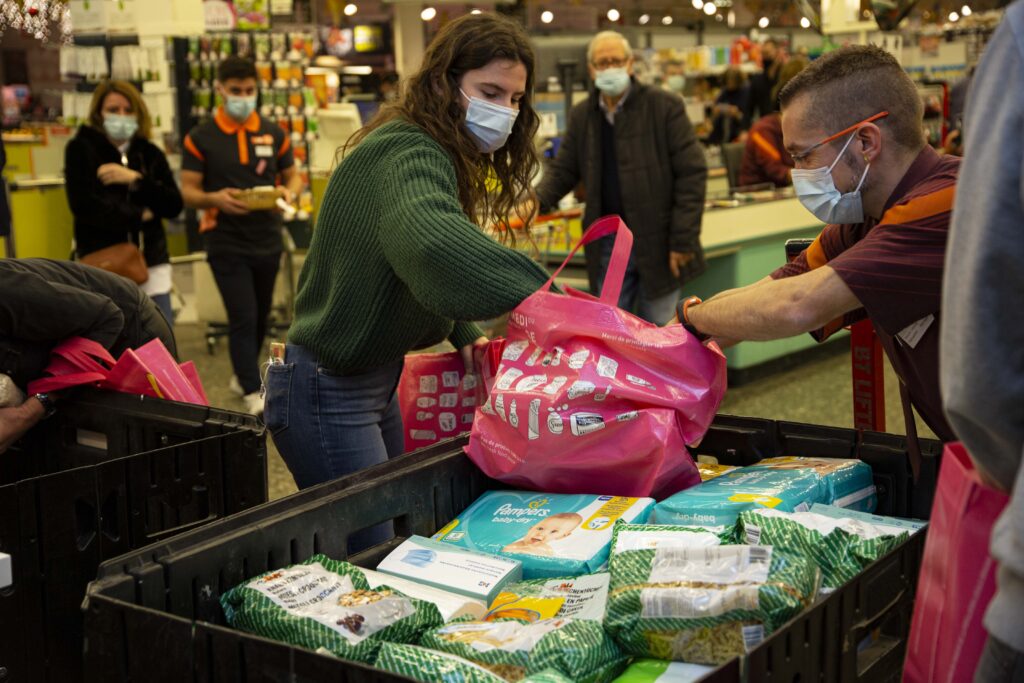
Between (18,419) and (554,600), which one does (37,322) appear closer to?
(18,419)

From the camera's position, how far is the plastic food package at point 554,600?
1517mm

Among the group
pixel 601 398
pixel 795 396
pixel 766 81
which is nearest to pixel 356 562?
pixel 601 398

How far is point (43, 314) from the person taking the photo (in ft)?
8.28

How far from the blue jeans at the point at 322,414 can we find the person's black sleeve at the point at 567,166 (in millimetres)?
3146

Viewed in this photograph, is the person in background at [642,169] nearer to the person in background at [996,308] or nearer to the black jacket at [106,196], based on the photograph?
the black jacket at [106,196]

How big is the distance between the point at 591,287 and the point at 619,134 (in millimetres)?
773

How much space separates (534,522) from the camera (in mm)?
1821

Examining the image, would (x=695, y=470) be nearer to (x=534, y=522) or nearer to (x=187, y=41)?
(x=534, y=522)

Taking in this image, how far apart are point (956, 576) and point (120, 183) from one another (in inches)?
190

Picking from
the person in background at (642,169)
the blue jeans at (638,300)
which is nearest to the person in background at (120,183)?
the person in background at (642,169)

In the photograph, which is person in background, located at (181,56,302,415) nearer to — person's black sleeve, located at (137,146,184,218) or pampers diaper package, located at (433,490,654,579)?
person's black sleeve, located at (137,146,184,218)

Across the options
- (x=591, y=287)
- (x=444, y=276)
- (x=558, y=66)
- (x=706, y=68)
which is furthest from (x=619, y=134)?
(x=706, y=68)

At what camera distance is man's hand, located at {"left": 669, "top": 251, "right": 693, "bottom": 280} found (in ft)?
17.2

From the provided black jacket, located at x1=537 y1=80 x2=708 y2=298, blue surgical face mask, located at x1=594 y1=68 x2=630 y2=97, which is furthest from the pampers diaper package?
blue surgical face mask, located at x1=594 y1=68 x2=630 y2=97
